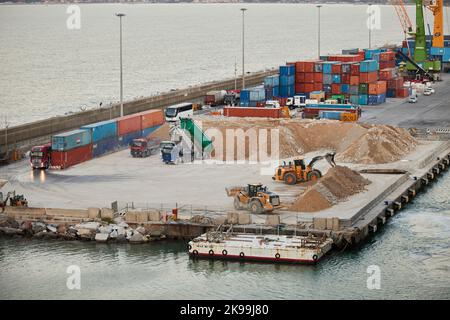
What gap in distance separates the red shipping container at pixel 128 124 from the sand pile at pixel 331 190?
776 inches

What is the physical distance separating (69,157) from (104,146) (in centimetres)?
500

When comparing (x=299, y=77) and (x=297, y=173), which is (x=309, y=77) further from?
(x=297, y=173)

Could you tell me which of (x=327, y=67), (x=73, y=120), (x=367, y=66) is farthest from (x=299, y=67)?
(x=73, y=120)

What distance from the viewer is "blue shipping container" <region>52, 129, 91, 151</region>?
68188mm

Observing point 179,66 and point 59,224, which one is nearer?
point 59,224

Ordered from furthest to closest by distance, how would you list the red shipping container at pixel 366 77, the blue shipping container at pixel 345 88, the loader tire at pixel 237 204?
the blue shipping container at pixel 345 88, the red shipping container at pixel 366 77, the loader tire at pixel 237 204

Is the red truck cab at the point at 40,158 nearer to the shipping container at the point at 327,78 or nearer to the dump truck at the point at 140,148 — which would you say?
the dump truck at the point at 140,148

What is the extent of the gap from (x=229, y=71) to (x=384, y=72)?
71.0m

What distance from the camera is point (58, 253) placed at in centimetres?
5238

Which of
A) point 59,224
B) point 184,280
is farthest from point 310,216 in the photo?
point 59,224

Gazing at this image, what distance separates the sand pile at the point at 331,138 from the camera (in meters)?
71.6

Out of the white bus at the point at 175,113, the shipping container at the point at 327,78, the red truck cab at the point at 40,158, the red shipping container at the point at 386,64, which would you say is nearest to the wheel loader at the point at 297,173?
the red truck cab at the point at 40,158

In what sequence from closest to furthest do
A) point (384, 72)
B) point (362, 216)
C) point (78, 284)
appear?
point (78, 284) → point (362, 216) → point (384, 72)
